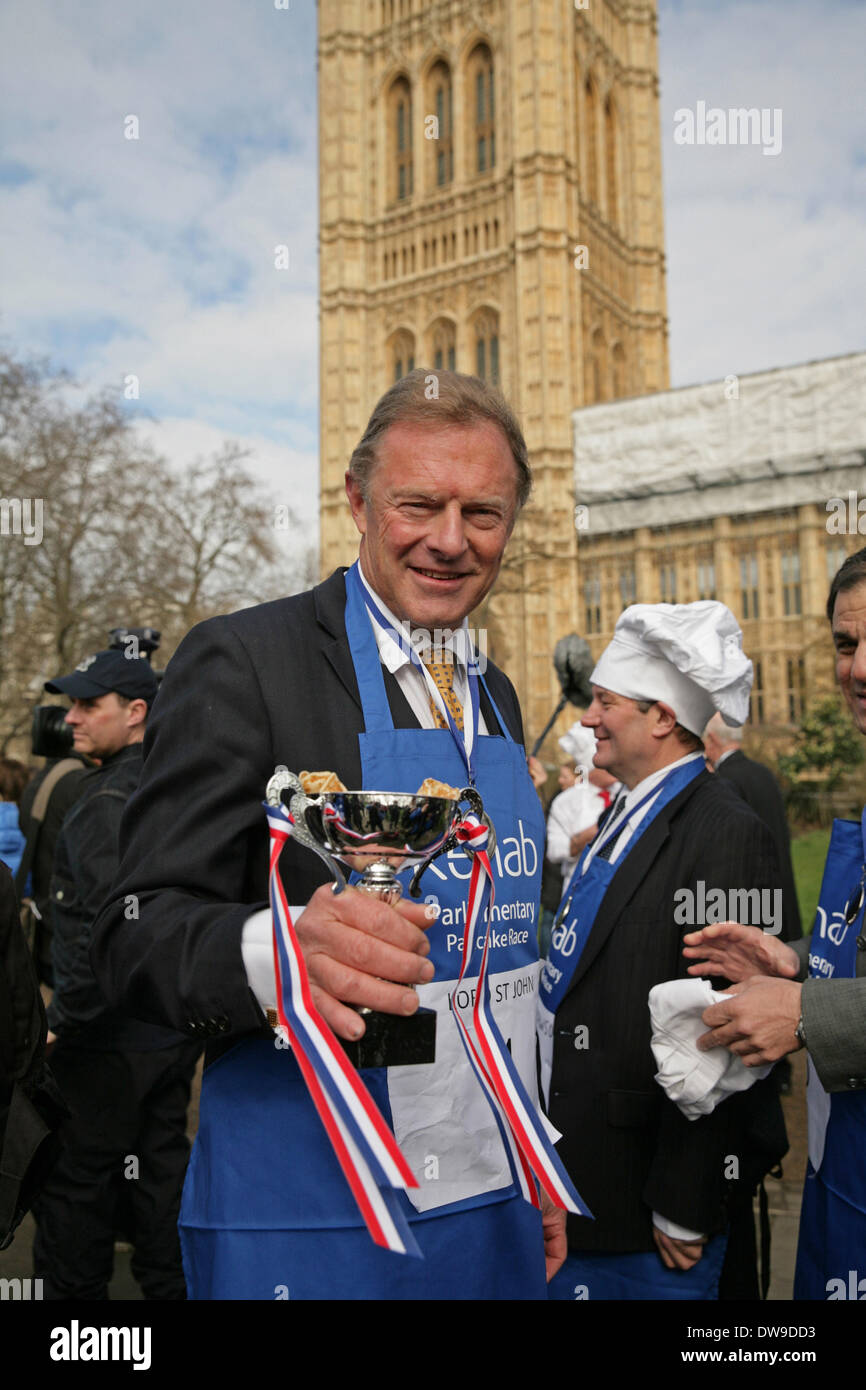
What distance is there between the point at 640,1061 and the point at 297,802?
1.45m

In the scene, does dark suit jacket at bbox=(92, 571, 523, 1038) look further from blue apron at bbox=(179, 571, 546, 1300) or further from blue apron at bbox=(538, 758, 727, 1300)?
blue apron at bbox=(538, 758, 727, 1300)

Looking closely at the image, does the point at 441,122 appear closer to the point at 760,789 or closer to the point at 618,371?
the point at 618,371

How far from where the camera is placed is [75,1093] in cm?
372

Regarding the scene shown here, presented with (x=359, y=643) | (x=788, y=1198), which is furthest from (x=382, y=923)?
(x=788, y=1198)

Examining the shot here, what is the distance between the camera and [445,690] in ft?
6.14

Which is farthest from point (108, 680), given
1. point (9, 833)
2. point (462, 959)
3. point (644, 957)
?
point (462, 959)

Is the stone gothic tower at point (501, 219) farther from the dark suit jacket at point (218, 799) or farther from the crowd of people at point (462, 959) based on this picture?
the dark suit jacket at point (218, 799)

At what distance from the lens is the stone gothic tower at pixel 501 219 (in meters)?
45.2

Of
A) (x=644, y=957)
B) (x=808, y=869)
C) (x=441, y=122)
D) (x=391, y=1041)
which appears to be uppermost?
(x=441, y=122)

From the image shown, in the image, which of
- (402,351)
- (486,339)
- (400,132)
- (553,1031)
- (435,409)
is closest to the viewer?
(435,409)

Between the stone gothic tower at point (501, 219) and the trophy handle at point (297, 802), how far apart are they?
4155cm

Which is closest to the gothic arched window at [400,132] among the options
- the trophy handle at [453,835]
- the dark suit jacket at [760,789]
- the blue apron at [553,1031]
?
the dark suit jacket at [760,789]

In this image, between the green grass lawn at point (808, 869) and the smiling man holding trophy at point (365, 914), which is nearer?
the smiling man holding trophy at point (365, 914)

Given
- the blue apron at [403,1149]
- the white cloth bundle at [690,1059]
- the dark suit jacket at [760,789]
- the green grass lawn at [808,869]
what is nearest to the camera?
the blue apron at [403,1149]
